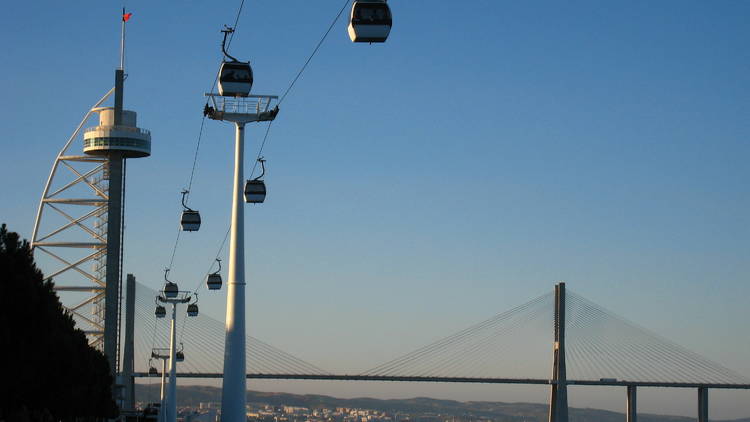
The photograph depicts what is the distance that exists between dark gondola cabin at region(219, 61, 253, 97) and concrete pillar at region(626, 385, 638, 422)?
104 m

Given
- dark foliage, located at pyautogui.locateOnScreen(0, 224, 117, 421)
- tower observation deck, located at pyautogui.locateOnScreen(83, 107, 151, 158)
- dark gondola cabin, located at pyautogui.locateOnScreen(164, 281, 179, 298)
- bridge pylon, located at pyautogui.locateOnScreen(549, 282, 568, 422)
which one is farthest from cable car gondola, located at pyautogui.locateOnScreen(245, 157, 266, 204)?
tower observation deck, located at pyautogui.locateOnScreen(83, 107, 151, 158)

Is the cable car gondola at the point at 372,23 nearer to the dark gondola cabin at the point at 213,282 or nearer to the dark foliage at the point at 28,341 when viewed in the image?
the dark foliage at the point at 28,341

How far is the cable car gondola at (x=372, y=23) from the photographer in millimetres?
18438

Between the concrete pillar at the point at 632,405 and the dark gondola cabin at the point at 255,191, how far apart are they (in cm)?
9925

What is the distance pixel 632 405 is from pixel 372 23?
11197cm

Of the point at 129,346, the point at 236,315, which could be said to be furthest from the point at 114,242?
the point at 236,315

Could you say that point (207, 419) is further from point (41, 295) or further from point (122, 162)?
point (41, 295)

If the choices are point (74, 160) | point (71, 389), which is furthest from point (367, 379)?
point (71, 389)

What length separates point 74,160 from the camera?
161875mm

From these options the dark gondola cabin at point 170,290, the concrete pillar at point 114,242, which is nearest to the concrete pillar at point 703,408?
the concrete pillar at point 114,242

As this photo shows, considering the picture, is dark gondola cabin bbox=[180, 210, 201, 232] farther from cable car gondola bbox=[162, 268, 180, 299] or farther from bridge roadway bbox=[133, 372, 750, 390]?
bridge roadway bbox=[133, 372, 750, 390]

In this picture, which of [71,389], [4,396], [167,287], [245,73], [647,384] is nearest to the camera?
[245,73]

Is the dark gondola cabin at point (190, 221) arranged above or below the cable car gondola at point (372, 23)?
below

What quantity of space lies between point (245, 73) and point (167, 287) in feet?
135
